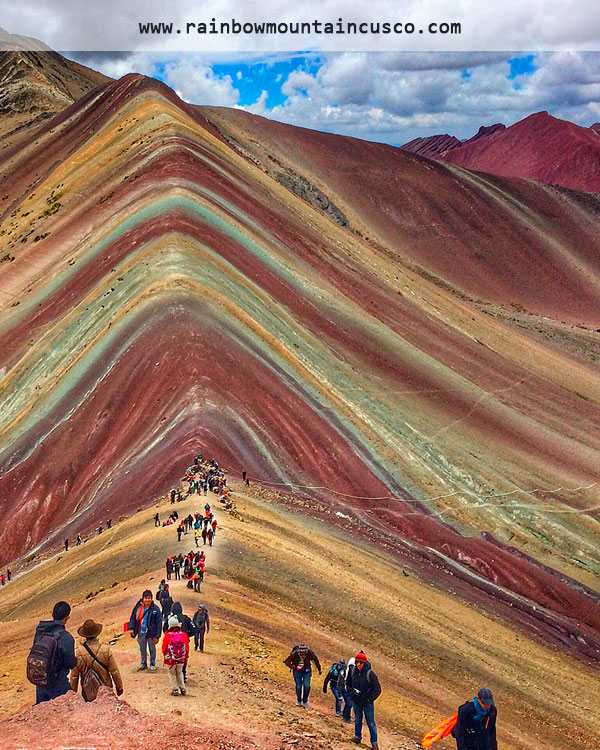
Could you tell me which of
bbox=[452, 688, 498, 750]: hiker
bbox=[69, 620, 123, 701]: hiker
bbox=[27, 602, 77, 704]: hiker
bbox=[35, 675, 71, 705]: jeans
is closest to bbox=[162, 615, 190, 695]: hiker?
bbox=[69, 620, 123, 701]: hiker

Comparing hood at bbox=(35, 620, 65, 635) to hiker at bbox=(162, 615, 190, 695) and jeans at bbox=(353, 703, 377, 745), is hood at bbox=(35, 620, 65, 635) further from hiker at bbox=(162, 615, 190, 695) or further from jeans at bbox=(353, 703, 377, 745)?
jeans at bbox=(353, 703, 377, 745)

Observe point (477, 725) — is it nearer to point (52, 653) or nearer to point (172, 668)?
point (172, 668)

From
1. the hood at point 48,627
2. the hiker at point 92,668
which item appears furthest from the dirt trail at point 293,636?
the hood at point 48,627

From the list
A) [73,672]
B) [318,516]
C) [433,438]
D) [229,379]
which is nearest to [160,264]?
[229,379]

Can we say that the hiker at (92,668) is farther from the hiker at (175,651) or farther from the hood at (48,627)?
the hiker at (175,651)

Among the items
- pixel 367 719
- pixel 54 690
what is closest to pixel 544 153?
pixel 367 719

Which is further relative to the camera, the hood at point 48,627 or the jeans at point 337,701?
the jeans at point 337,701
